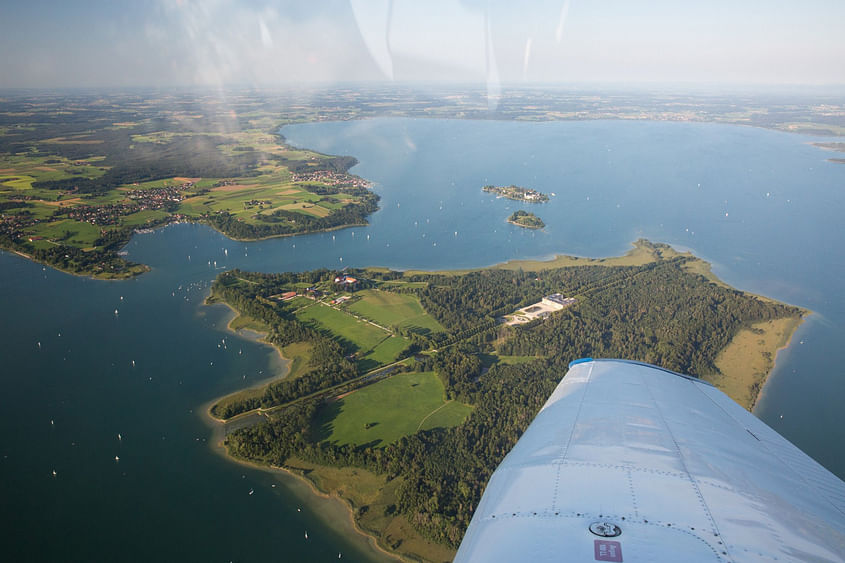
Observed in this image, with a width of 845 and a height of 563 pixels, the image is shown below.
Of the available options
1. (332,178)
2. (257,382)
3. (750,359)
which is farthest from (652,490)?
(332,178)

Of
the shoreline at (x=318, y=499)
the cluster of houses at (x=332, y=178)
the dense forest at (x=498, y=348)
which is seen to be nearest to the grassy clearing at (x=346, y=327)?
the dense forest at (x=498, y=348)

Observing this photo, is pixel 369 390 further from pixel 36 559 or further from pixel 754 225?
pixel 754 225

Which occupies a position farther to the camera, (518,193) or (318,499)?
(518,193)

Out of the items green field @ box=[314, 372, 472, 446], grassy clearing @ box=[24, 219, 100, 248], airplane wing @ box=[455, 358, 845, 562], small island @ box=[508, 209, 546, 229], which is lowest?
small island @ box=[508, 209, 546, 229]

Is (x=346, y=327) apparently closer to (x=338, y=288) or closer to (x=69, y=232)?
(x=338, y=288)

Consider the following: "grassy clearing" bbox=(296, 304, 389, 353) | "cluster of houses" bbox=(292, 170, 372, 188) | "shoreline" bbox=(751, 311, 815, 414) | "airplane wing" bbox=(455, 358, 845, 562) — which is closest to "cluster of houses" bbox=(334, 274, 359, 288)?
"grassy clearing" bbox=(296, 304, 389, 353)

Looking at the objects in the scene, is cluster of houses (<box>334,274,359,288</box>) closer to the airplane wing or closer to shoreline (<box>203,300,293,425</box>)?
shoreline (<box>203,300,293,425</box>)
